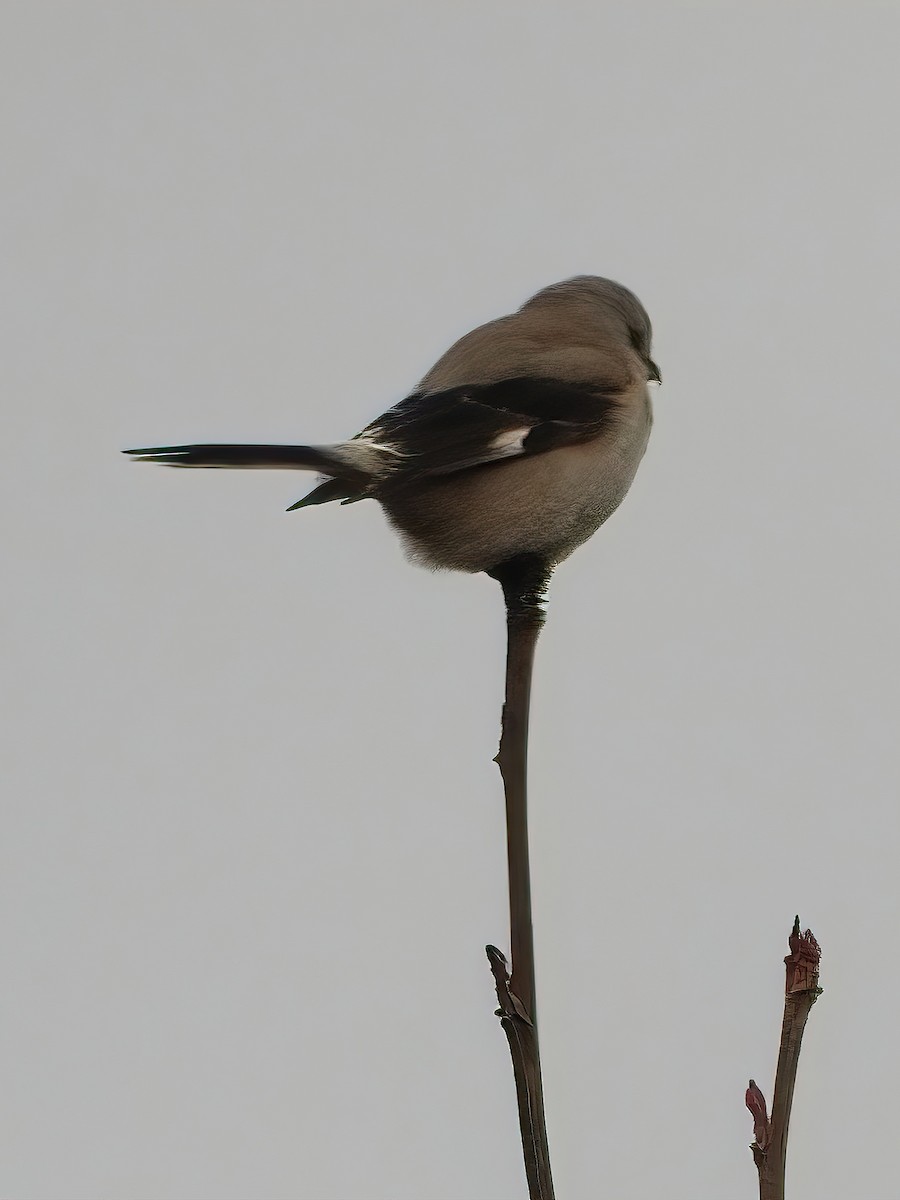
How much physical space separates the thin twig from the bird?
236 millimetres

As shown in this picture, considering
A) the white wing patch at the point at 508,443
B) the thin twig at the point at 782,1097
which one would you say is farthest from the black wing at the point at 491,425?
the thin twig at the point at 782,1097

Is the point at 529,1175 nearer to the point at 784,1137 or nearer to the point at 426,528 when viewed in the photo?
the point at 784,1137

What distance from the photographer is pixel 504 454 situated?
62 centimetres

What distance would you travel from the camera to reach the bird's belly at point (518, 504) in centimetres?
63

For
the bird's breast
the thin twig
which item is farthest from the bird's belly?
the thin twig

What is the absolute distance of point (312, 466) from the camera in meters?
0.61

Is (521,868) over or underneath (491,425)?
underneath

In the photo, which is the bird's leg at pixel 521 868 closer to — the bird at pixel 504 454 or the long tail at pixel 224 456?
the bird at pixel 504 454

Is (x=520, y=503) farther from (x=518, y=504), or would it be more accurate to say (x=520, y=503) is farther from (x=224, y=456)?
(x=224, y=456)

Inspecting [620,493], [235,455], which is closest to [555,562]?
[620,493]

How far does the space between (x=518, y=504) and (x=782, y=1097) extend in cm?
31

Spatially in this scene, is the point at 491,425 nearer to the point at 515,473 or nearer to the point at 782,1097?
the point at 515,473

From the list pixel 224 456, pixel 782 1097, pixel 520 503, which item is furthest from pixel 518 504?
pixel 782 1097

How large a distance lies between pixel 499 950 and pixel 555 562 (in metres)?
0.20
